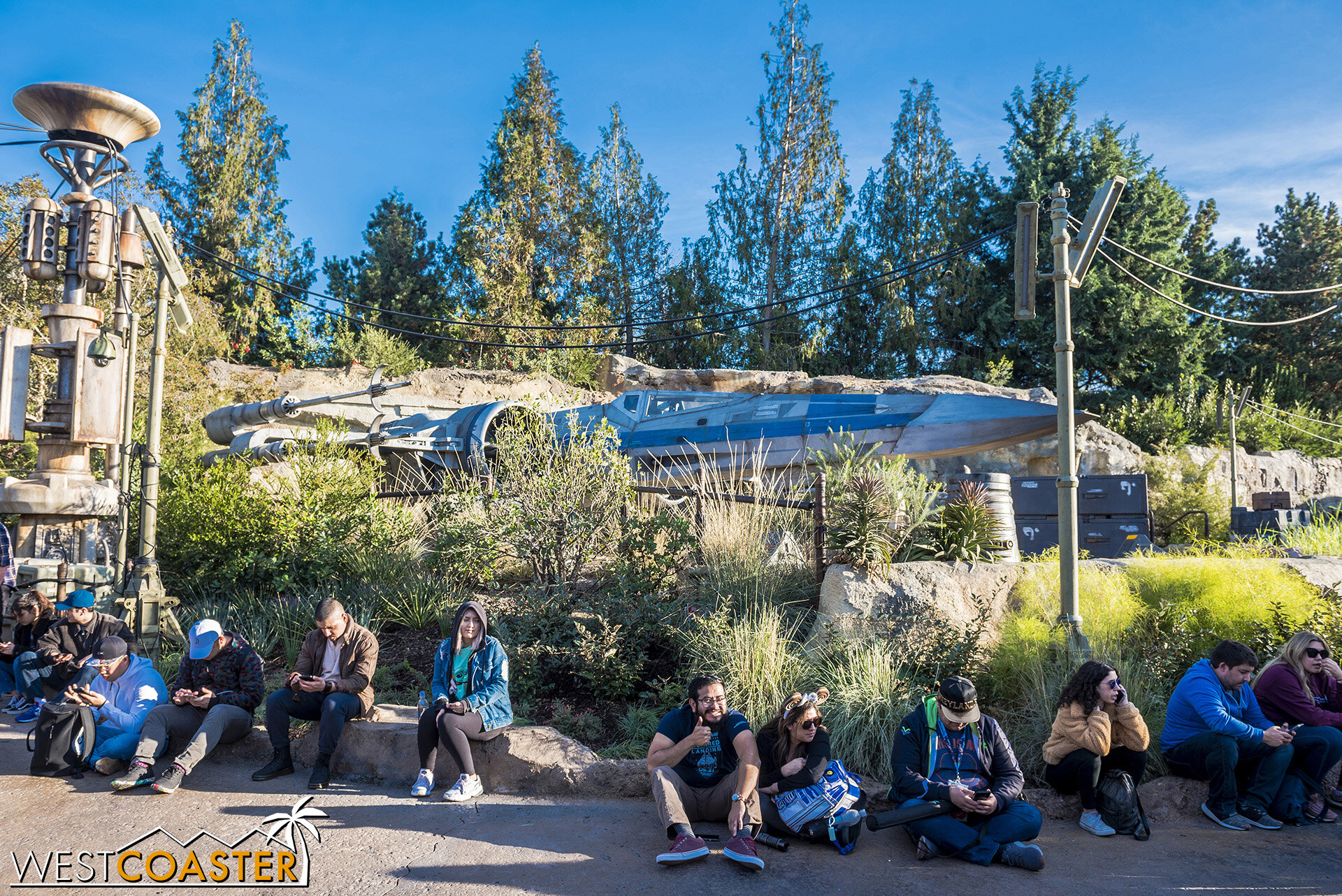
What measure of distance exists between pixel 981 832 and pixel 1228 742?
163cm

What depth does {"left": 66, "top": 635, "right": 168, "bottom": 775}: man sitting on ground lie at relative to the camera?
17.0 ft

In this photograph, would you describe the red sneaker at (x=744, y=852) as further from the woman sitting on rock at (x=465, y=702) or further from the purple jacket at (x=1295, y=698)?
the purple jacket at (x=1295, y=698)

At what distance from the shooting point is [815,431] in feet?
41.7

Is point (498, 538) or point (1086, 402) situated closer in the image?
point (498, 538)

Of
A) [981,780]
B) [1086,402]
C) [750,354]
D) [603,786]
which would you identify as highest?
[750,354]

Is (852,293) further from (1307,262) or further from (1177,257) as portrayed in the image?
(1307,262)

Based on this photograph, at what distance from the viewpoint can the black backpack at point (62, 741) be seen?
5078mm

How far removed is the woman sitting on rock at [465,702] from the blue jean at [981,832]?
8.27 feet

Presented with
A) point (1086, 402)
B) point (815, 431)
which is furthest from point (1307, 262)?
point (815, 431)

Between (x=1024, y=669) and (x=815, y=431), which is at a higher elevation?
(x=815, y=431)

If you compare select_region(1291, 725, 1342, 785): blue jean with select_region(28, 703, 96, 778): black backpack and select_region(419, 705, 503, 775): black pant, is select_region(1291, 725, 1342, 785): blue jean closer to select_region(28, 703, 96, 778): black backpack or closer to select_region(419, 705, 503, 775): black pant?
select_region(419, 705, 503, 775): black pant

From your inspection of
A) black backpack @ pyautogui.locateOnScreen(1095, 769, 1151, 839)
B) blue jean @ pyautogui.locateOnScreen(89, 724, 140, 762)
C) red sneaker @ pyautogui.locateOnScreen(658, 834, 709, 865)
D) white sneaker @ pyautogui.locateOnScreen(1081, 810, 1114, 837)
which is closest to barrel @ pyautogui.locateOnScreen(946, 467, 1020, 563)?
black backpack @ pyautogui.locateOnScreen(1095, 769, 1151, 839)

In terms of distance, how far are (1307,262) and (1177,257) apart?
32.0 feet

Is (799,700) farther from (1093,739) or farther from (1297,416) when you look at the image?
(1297,416)
